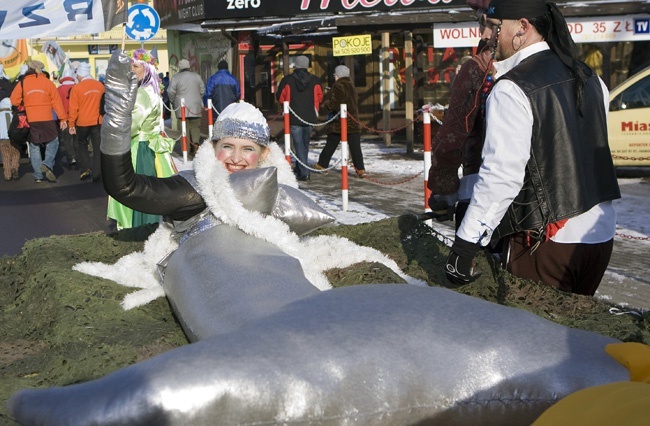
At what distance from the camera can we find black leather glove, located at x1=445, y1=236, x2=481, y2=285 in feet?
11.4

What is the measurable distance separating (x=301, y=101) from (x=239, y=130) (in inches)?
427

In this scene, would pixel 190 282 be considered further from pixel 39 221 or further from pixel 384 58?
pixel 384 58

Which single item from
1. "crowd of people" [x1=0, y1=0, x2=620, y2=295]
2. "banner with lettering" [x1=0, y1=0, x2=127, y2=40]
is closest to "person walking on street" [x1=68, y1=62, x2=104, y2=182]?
"banner with lettering" [x1=0, y1=0, x2=127, y2=40]

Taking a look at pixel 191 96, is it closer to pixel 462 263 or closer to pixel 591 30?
pixel 591 30

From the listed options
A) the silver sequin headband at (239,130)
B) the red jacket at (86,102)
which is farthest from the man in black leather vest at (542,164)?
the red jacket at (86,102)

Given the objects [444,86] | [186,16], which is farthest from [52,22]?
[186,16]

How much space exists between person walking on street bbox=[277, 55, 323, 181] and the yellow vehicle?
190 inches

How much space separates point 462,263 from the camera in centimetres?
351

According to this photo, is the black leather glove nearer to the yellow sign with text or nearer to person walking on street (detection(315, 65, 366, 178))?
person walking on street (detection(315, 65, 366, 178))

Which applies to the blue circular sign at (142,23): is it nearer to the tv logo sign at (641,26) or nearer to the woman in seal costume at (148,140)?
the woman in seal costume at (148,140)

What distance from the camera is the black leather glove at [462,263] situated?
3.48 meters

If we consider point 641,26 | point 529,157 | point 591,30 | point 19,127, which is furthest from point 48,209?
point 641,26

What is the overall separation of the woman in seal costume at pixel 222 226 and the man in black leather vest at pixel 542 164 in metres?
0.72

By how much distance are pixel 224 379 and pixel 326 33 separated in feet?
63.5
